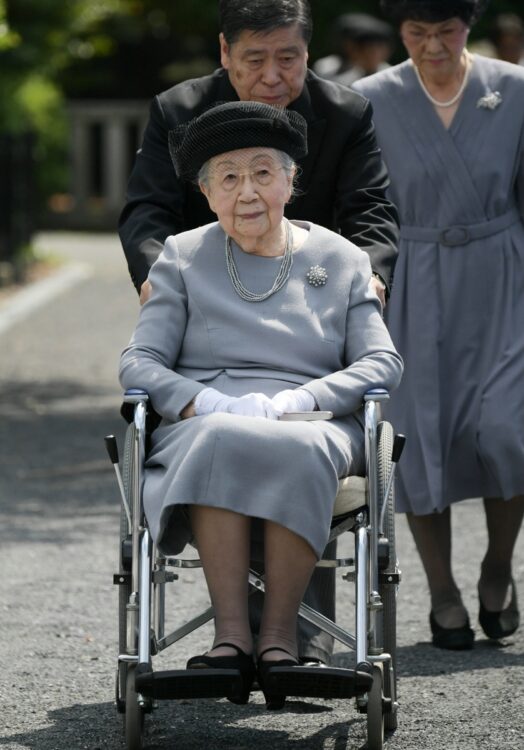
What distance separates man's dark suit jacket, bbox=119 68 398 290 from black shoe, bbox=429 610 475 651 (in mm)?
1364

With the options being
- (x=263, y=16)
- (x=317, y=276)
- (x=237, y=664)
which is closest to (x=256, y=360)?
(x=317, y=276)

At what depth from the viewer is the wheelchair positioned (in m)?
4.04

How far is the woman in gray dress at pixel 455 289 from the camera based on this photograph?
18.9 feet

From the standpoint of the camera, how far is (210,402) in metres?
4.38

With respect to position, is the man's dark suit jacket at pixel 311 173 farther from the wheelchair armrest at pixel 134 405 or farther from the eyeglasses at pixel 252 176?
the wheelchair armrest at pixel 134 405

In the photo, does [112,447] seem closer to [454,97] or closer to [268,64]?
[268,64]

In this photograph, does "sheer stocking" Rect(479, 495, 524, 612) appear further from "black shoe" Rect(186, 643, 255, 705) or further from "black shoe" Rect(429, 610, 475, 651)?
"black shoe" Rect(186, 643, 255, 705)

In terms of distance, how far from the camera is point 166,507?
4.19 meters

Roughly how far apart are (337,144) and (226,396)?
44.1 inches

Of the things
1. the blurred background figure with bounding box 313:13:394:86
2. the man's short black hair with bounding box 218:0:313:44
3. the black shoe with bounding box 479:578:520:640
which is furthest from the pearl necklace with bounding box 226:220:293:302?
the blurred background figure with bounding box 313:13:394:86

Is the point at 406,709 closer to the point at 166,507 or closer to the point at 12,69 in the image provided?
the point at 166,507

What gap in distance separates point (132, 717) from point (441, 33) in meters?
2.59

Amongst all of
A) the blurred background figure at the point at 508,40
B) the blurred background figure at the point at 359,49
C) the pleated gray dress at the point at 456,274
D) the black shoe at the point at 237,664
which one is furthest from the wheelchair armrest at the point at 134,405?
the blurred background figure at the point at 508,40

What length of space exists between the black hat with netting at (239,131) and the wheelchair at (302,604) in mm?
663
